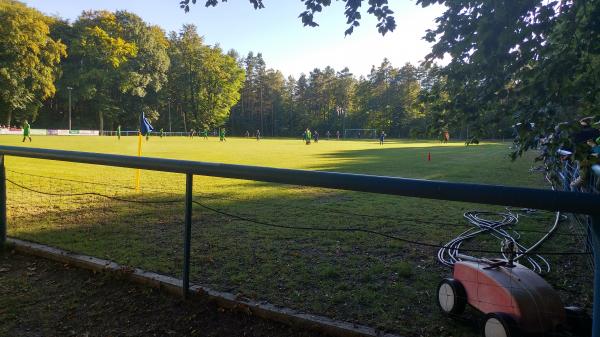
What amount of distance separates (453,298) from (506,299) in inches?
18.4

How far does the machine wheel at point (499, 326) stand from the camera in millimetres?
2896

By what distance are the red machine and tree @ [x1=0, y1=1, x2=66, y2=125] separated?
72.1 metres

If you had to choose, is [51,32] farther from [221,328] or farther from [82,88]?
[221,328]

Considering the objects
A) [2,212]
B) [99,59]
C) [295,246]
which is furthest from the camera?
[99,59]

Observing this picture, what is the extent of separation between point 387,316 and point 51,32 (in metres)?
86.3

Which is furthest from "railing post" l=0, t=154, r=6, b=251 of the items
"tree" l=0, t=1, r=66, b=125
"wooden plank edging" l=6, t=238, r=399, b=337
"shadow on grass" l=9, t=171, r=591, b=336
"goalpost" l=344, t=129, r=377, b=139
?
"goalpost" l=344, t=129, r=377, b=139

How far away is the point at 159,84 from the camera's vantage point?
81938mm

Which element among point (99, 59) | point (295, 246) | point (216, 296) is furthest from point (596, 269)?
point (99, 59)

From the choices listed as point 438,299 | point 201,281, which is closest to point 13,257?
point 201,281

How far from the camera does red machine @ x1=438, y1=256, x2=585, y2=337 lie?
9.76ft

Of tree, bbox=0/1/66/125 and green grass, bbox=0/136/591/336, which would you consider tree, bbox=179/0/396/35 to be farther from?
tree, bbox=0/1/66/125

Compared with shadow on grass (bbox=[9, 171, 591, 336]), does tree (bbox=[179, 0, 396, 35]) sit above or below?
above

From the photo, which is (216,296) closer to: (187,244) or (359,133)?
(187,244)

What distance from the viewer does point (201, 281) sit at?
13.8 ft
